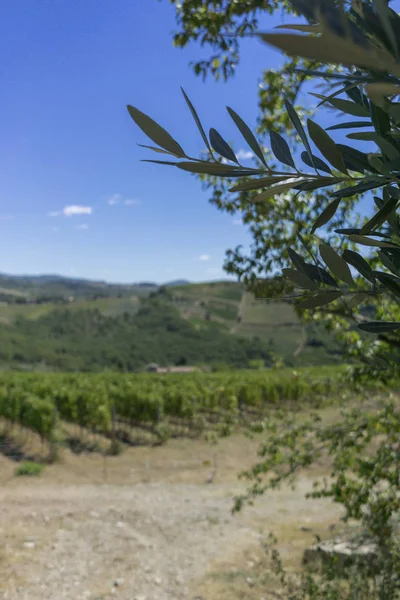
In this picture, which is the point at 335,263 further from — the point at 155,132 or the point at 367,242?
the point at 155,132

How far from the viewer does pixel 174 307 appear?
99.8 meters

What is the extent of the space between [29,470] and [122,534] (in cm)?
531

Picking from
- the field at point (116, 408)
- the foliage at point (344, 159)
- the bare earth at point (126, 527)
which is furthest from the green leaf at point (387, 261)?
the field at point (116, 408)

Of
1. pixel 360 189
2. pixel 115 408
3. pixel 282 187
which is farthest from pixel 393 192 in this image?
pixel 115 408

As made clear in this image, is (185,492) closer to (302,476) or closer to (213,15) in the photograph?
(302,476)

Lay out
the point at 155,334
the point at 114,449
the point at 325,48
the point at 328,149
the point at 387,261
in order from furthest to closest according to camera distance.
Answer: the point at 155,334
the point at 114,449
the point at 387,261
the point at 328,149
the point at 325,48

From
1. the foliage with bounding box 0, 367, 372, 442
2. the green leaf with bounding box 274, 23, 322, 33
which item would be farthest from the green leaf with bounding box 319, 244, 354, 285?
the foliage with bounding box 0, 367, 372, 442

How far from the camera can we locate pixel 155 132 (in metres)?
0.68

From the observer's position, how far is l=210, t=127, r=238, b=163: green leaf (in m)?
0.78

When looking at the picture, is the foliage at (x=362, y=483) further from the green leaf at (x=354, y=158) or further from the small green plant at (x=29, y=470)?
the small green plant at (x=29, y=470)

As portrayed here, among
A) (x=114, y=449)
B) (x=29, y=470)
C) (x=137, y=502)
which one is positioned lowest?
(x=114, y=449)

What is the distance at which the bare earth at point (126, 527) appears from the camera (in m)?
5.86

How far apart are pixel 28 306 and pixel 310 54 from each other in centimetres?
11893

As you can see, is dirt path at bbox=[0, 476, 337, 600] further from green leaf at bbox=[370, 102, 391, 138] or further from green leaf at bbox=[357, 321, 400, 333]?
green leaf at bbox=[370, 102, 391, 138]
